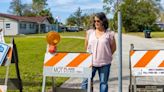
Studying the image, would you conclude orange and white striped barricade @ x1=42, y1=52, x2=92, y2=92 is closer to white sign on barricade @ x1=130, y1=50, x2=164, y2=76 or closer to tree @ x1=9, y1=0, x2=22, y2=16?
white sign on barricade @ x1=130, y1=50, x2=164, y2=76

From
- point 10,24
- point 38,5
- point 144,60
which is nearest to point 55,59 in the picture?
point 144,60

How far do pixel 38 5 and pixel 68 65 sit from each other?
443 feet

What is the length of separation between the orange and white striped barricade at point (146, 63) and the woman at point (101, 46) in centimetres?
69

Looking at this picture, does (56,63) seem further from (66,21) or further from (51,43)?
(66,21)

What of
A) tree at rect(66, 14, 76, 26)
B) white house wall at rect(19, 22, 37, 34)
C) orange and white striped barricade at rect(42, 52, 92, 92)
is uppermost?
orange and white striped barricade at rect(42, 52, 92, 92)

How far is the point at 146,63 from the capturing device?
23.5 ft

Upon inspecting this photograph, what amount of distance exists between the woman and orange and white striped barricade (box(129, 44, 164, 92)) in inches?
27.1

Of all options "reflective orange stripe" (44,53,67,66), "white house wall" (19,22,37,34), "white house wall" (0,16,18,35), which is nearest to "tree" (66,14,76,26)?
"white house wall" (19,22,37,34)

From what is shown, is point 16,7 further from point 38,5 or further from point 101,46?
point 101,46

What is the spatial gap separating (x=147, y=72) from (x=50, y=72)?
1.56 meters

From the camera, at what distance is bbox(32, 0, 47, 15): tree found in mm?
140875

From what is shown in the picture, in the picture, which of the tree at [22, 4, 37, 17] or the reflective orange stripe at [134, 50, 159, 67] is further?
the tree at [22, 4, 37, 17]

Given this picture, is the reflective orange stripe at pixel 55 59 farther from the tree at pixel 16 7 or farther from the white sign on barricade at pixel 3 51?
the tree at pixel 16 7

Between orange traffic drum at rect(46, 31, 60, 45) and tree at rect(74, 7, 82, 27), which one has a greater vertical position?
orange traffic drum at rect(46, 31, 60, 45)
